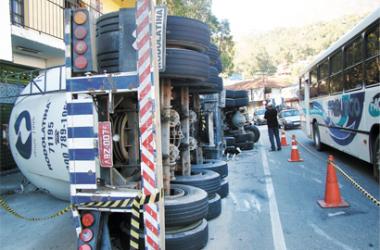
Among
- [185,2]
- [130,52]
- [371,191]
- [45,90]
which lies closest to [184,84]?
[130,52]

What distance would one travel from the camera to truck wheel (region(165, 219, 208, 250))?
4.51 metres

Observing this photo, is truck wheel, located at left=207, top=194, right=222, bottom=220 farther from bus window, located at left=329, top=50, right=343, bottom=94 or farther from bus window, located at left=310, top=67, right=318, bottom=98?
bus window, located at left=310, top=67, right=318, bottom=98

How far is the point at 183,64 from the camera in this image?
493 cm

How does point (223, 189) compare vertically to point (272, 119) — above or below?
below

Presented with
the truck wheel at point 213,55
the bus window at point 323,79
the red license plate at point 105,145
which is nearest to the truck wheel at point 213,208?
the red license plate at point 105,145

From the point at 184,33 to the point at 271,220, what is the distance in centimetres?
300

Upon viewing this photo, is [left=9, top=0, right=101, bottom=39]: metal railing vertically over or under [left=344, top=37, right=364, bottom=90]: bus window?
over

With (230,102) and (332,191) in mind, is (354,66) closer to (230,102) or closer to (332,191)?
(332,191)

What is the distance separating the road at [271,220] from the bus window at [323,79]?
3372 millimetres

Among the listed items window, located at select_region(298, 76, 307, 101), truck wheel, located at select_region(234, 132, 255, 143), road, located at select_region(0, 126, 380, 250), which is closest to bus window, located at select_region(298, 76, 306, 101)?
window, located at select_region(298, 76, 307, 101)

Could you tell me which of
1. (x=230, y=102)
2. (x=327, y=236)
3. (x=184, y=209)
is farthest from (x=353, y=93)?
(x=230, y=102)

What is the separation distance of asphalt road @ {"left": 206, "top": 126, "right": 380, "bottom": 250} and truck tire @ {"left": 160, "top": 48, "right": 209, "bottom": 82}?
2.13 m

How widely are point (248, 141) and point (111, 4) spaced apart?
8450 millimetres

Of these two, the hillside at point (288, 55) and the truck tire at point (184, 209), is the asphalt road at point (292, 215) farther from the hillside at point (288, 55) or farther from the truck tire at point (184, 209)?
the hillside at point (288, 55)
